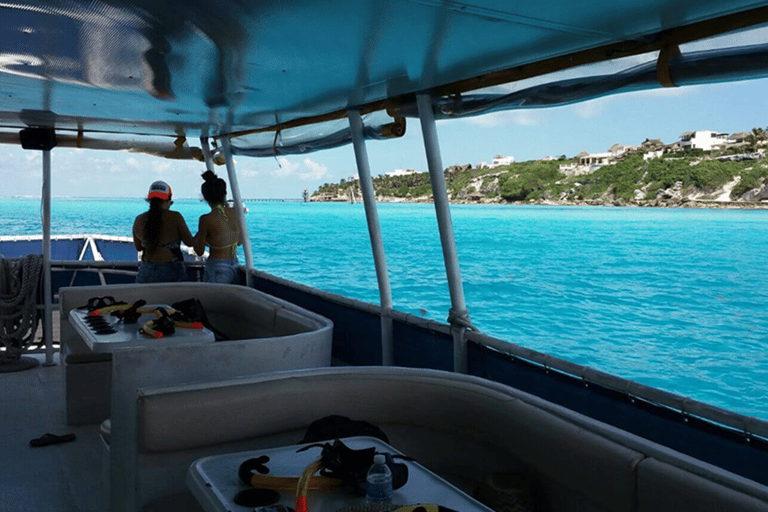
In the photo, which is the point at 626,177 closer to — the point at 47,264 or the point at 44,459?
the point at 47,264

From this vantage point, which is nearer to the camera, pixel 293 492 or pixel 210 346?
pixel 293 492

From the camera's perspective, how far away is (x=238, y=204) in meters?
6.47

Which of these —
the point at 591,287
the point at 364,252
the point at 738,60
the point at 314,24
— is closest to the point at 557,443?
the point at 738,60

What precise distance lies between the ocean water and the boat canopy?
56.3 feet

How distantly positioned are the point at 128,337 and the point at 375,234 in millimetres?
1798

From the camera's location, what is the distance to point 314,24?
2287mm

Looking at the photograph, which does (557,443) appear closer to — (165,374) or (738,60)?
(738,60)

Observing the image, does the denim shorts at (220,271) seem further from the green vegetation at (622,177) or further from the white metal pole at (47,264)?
the green vegetation at (622,177)

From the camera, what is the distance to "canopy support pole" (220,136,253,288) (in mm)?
6254

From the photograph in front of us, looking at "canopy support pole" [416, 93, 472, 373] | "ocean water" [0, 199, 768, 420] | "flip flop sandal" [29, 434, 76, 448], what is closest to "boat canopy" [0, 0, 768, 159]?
"canopy support pole" [416, 93, 472, 373]

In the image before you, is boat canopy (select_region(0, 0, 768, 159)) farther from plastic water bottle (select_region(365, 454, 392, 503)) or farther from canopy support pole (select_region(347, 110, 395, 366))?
plastic water bottle (select_region(365, 454, 392, 503))

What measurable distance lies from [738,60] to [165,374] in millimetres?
2440

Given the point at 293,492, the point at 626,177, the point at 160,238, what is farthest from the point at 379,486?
the point at 626,177

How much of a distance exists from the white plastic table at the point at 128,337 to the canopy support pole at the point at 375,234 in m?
1.15
